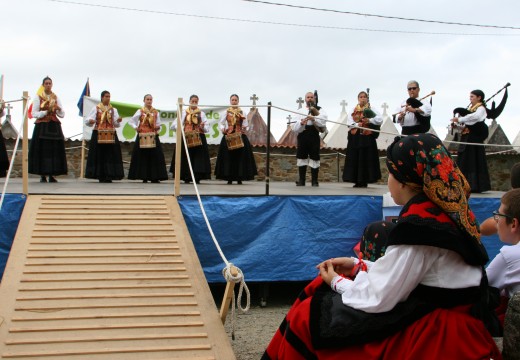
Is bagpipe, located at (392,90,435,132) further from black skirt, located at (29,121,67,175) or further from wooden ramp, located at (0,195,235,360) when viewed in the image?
black skirt, located at (29,121,67,175)

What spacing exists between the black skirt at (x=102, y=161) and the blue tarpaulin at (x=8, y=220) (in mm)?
3391

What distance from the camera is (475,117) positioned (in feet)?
25.0

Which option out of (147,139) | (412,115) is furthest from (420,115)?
(147,139)

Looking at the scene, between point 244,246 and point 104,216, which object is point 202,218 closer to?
point 244,246

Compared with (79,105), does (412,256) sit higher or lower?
lower

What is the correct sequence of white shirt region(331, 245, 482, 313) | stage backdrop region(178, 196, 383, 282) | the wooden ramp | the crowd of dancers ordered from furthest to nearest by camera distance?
the crowd of dancers < stage backdrop region(178, 196, 383, 282) < the wooden ramp < white shirt region(331, 245, 482, 313)

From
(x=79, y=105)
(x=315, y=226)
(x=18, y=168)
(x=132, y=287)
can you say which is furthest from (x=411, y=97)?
(x=18, y=168)

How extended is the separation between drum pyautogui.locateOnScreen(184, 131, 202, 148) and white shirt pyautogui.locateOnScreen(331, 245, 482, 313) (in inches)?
278

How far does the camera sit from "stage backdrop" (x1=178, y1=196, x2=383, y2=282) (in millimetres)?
5832

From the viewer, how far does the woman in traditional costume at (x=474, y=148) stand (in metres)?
7.69

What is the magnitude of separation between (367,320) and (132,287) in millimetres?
2611

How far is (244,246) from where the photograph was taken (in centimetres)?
591

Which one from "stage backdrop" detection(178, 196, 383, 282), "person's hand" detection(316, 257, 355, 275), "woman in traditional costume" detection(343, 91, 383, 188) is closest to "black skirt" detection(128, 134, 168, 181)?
"woman in traditional costume" detection(343, 91, 383, 188)

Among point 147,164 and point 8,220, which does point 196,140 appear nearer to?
point 147,164
